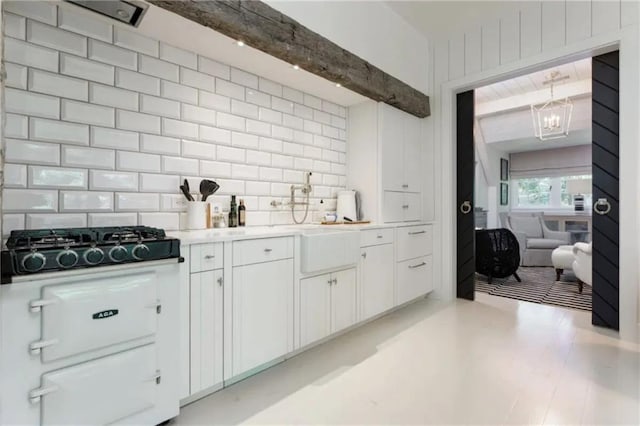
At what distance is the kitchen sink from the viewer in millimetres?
2227

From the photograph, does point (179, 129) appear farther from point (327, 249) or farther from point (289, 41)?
point (327, 249)

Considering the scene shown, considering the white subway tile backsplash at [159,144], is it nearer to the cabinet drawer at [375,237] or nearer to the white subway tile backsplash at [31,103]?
the white subway tile backsplash at [31,103]

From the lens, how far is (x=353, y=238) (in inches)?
102

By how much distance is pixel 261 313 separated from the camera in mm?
1989

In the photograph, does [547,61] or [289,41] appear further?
[547,61]

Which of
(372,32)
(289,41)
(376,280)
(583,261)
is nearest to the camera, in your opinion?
(289,41)

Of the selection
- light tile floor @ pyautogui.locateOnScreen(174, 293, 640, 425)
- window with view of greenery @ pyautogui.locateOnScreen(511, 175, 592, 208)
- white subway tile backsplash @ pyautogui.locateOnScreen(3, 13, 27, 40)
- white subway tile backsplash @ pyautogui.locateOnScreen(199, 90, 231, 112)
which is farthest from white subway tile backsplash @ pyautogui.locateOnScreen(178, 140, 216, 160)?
window with view of greenery @ pyautogui.locateOnScreen(511, 175, 592, 208)

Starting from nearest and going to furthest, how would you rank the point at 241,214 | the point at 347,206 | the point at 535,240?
the point at 241,214, the point at 347,206, the point at 535,240

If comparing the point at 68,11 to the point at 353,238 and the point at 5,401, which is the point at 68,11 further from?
the point at 353,238

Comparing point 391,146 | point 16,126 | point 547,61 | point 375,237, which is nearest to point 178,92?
point 16,126

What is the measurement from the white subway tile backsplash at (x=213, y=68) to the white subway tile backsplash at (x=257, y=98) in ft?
0.65

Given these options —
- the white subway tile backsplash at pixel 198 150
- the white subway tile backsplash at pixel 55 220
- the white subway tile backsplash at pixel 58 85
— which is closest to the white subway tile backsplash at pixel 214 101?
the white subway tile backsplash at pixel 198 150

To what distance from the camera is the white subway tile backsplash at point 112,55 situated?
1.87 m

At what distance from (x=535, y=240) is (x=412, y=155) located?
381cm
